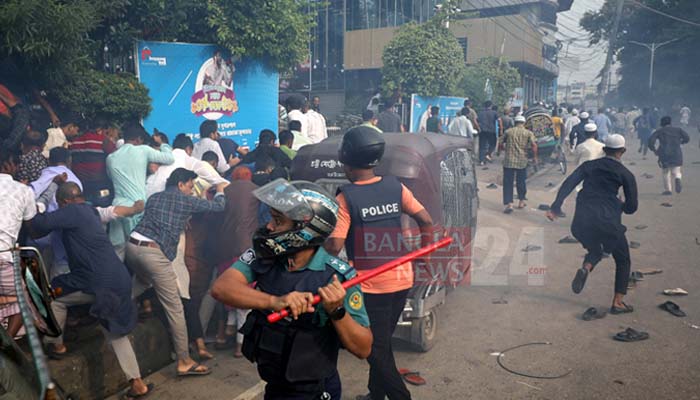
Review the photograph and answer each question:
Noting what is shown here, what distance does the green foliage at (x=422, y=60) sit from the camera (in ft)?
61.2

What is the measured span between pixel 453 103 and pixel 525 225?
10594 mm

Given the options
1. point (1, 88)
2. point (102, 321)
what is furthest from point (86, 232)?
point (1, 88)

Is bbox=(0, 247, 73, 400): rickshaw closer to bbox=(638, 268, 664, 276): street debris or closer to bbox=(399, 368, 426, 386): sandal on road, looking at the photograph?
bbox=(399, 368, 426, 386): sandal on road

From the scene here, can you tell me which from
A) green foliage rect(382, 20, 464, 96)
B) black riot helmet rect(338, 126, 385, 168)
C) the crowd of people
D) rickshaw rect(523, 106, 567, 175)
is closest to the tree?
rickshaw rect(523, 106, 567, 175)

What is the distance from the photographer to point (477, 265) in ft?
26.5

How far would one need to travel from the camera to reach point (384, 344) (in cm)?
362

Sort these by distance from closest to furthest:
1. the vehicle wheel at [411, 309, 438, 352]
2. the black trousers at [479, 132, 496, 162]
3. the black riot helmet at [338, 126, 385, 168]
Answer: the black riot helmet at [338, 126, 385, 168] < the vehicle wheel at [411, 309, 438, 352] < the black trousers at [479, 132, 496, 162]

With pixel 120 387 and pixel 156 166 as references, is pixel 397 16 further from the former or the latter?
pixel 120 387

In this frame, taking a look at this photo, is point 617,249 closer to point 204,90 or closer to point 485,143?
point 204,90

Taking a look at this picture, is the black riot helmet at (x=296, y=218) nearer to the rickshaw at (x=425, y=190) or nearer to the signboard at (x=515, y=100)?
the rickshaw at (x=425, y=190)

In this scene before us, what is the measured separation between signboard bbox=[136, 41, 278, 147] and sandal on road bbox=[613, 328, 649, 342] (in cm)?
768

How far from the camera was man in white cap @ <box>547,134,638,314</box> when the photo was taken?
5.98 m

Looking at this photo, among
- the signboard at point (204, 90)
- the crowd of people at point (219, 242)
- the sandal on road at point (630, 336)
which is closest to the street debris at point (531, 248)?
the crowd of people at point (219, 242)

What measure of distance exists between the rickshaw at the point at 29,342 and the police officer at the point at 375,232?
1837 mm
